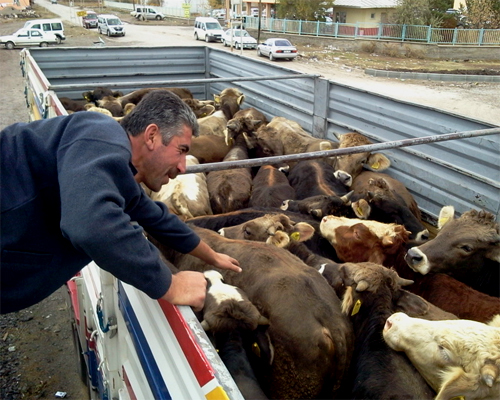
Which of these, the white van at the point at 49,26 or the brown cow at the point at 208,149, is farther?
the white van at the point at 49,26

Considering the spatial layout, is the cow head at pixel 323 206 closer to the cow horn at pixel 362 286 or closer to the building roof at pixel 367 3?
the cow horn at pixel 362 286

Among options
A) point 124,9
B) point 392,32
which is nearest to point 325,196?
point 392,32

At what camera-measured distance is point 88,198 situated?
1841 millimetres

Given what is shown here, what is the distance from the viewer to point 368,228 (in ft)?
14.4

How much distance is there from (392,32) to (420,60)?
190 inches

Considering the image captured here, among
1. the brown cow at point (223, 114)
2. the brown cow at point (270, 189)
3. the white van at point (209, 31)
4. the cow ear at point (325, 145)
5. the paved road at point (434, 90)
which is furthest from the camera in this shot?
the white van at point (209, 31)

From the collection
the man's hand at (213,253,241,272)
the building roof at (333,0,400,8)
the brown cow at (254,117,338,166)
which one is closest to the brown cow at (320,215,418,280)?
the man's hand at (213,253,241,272)

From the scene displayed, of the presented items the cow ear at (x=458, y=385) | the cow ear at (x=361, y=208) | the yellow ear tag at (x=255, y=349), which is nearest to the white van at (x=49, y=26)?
the cow ear at (x=361, y=208)

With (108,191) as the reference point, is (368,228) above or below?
below

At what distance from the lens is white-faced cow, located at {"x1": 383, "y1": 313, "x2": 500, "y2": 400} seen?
102 inches

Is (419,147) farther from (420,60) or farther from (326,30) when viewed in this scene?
(326,30)

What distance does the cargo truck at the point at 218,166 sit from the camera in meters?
1.87

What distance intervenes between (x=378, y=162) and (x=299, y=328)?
132 inches

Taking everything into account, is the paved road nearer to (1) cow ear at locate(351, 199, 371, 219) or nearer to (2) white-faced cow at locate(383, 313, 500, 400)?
(1) cow ear at locate(351, 199, 371, 219)
